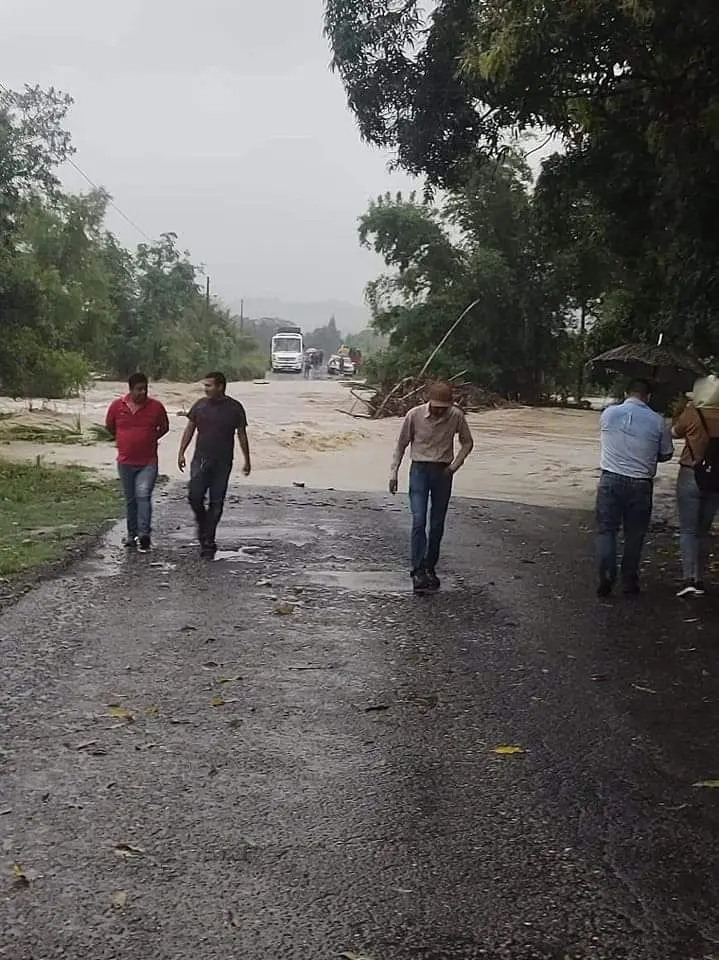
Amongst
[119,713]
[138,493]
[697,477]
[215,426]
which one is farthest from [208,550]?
[119,713]

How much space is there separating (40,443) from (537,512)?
1412 centimetres

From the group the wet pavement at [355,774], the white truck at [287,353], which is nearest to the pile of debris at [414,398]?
the wet pavement at [355,774]

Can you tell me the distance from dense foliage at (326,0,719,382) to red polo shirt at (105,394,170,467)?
15.1ft

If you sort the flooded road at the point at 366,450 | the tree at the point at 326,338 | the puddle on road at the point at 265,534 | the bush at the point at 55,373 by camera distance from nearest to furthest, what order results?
the puddle on road at the point at 265,534 → the flooded road at the point at 366,450 → the bush at the point at 55,373 → the tree at the point at 326,338

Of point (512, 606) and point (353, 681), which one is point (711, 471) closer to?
point (512, 606)

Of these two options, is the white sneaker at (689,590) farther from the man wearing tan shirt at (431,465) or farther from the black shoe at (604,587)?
the man wearing tan shirt at (431,465)

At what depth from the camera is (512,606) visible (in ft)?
30.1

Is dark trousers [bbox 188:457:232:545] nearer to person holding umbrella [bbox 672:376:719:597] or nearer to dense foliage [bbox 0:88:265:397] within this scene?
person holding umbrella [bbox 672:376:719:597]

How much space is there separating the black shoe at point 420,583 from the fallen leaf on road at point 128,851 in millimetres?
5501

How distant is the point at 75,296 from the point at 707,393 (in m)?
34.1

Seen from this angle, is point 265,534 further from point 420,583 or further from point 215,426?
point 420,583

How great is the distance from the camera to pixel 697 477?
9773 millimetres

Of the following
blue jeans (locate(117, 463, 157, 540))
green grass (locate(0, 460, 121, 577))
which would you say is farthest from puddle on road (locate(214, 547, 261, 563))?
green grass (locate(0, 460, 121, 577))

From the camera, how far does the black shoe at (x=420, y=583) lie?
31.5 ft
